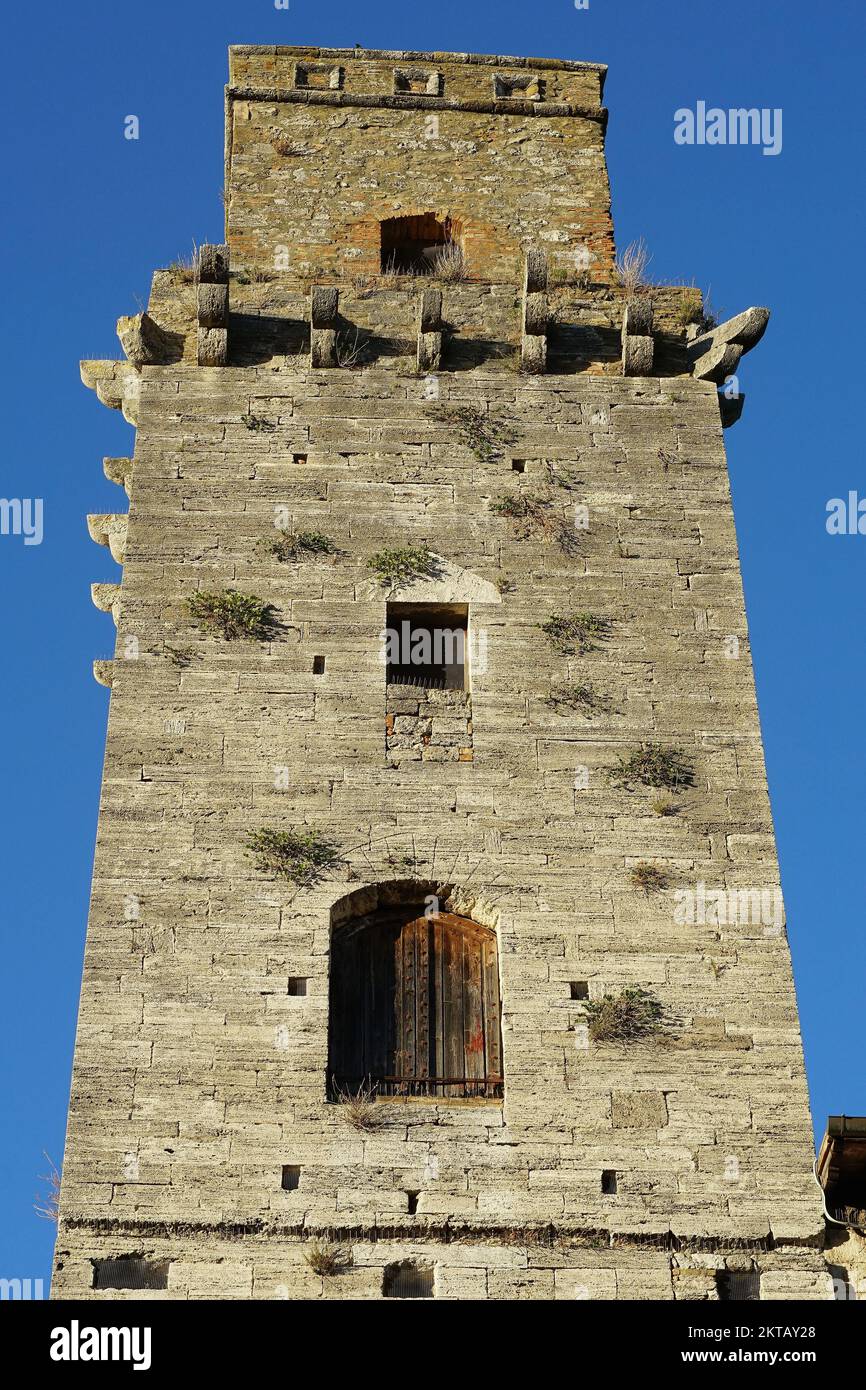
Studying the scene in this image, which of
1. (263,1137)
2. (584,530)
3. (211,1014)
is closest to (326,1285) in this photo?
(263,1137)

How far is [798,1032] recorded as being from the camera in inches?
563

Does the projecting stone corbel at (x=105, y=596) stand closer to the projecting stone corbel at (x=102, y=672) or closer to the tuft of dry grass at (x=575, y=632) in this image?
the projecting stone corbel at (x=102, y=672)

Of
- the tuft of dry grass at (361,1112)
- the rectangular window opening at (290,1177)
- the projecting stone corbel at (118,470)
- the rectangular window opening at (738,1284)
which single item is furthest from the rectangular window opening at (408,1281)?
the projecting stone corbel at (118,470)

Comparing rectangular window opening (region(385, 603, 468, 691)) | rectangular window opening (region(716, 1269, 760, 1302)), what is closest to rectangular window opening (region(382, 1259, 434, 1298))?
rectangular window opening (region(716, 1269, 760, 1302))

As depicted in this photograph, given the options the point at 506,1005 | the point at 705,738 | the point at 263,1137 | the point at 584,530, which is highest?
the point at 584,530

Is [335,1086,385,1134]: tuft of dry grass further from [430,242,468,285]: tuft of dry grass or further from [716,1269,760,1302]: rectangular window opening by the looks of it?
[430,242,468,285]: tuft of dry grass

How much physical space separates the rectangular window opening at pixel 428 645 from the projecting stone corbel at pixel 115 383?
2828 millimetres

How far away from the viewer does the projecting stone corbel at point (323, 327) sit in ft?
57.5

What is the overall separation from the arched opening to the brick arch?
668 centimetres

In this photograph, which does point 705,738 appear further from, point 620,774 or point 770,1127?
point 770,1127

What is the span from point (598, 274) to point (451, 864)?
626cm

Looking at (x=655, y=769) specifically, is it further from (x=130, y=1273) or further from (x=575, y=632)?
(x=130, y=1273)

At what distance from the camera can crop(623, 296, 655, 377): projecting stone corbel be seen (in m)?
17.8

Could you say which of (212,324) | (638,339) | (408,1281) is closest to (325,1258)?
(408,1281)
